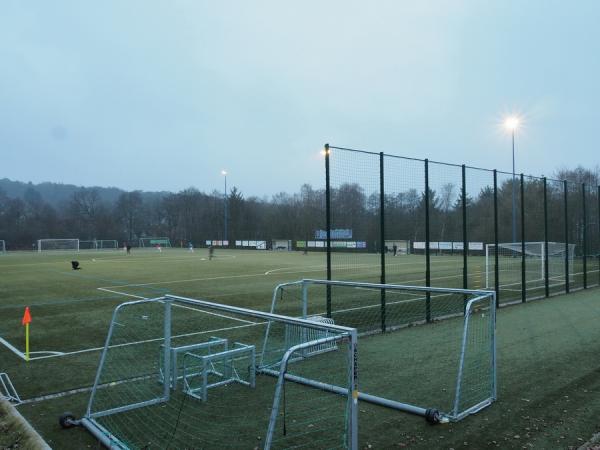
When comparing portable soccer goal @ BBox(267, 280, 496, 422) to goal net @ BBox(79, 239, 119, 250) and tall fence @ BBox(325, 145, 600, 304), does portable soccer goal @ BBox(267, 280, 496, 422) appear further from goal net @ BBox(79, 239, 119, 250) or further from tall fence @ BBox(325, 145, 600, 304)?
goal net @ BBox(79, 239, 119, 250)

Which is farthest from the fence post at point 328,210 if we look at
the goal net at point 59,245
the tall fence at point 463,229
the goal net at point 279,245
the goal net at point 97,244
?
the goal net at point 97,244

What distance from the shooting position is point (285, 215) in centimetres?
5309

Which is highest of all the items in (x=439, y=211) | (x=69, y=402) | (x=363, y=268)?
(x=439, y=211)

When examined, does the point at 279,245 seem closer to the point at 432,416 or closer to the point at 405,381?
the point at 405,381

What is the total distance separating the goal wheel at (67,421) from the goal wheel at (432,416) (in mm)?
3976

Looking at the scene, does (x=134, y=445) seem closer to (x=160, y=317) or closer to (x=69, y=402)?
(x=69, y=402)

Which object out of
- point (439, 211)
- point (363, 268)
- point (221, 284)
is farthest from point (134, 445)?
point (221, 284)

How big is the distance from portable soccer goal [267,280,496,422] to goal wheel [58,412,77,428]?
289 cm

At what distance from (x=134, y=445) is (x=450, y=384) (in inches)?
169

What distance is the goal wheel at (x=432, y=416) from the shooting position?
215 inches

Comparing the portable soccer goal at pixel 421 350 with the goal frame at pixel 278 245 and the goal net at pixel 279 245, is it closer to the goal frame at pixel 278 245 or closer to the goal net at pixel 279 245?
the goal net at pixel 279 245

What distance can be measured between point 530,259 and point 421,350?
35.6ft

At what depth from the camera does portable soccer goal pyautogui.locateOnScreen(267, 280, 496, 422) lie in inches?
241

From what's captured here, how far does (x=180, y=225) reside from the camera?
4267 inches
